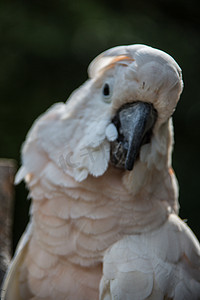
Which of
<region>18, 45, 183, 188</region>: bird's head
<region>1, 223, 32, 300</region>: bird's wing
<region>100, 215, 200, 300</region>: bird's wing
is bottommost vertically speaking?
<region>1, 223, 32, 300</region>: bird's wing

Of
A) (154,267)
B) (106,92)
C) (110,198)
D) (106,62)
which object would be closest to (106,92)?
(106,92)

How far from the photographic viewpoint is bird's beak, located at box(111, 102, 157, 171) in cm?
132

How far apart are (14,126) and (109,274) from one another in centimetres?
252

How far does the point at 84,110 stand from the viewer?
154 cm

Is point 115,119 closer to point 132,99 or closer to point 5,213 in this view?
point 132,99

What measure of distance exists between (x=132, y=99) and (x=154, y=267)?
24.0 inches

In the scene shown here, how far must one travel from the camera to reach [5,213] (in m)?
2.03

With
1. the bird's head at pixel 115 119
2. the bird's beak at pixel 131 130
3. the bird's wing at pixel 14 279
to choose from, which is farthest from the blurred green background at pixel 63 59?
the bird's beak at pixel 131 130

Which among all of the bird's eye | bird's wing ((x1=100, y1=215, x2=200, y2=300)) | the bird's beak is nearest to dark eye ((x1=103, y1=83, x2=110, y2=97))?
the bird's eye

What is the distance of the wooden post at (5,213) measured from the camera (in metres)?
1.85

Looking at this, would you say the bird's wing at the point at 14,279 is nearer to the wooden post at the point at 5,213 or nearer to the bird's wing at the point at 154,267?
the wooden post at the point at 5,213

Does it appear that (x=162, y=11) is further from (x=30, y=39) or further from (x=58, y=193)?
(x=58, y=193)

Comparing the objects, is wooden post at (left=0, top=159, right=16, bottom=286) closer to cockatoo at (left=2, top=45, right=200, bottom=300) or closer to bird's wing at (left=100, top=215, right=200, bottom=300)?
cockatoo at (left=2, top=45, right=200, bottom=300)

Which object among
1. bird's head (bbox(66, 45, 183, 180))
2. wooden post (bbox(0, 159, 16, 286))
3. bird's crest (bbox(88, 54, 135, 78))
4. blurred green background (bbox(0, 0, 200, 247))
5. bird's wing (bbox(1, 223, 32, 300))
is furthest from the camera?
blurred green background (bbox(0, 0, 200, 247))
